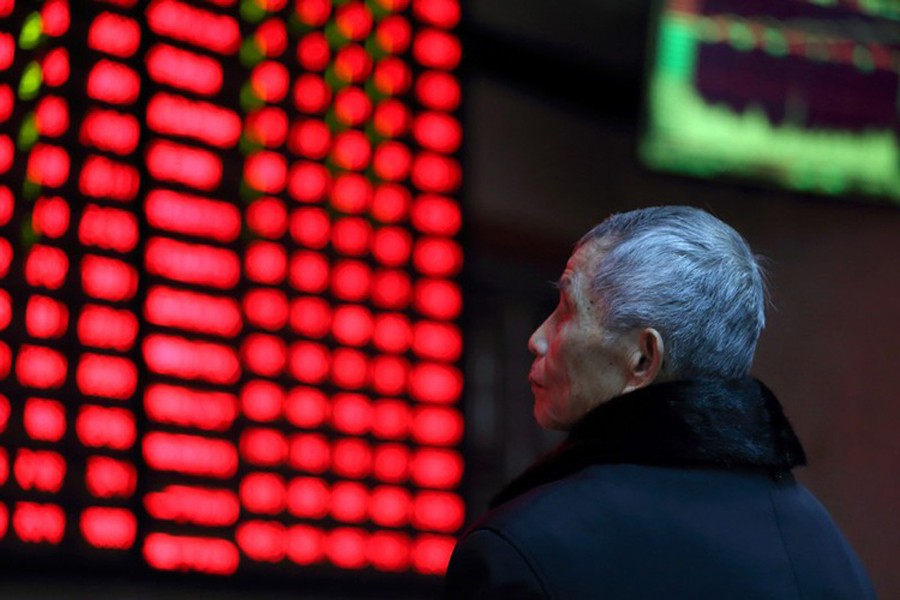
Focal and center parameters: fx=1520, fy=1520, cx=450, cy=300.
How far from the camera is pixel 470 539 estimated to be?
1.02 metres

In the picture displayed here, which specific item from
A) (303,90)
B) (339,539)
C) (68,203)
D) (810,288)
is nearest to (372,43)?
(303,90)

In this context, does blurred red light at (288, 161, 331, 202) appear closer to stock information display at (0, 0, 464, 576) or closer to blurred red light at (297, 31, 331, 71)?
stock information display at (0, 0, 464, 576)

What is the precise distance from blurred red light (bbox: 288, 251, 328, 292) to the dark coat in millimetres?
1128

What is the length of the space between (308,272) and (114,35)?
0.44 m

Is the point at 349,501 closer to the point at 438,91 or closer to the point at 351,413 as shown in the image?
the point at 351,413

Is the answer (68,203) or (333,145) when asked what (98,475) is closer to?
(68,203)

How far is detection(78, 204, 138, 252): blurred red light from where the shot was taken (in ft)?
6.57

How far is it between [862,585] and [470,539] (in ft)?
1.07

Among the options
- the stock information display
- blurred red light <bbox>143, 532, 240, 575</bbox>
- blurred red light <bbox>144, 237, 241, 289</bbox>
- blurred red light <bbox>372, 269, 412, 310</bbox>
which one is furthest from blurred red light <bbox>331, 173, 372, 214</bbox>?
blurred red light <bbox>143, 532, 240, 575</bbox>

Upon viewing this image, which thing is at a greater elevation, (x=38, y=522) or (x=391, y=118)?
(x=391, y=118)

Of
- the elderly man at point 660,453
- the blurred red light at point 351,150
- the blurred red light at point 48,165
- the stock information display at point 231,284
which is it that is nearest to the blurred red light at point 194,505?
the stock information display at point 231,284

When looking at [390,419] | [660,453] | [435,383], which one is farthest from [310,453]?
[660,453]

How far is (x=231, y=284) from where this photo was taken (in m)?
2.14

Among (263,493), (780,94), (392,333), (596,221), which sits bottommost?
(263,493)
